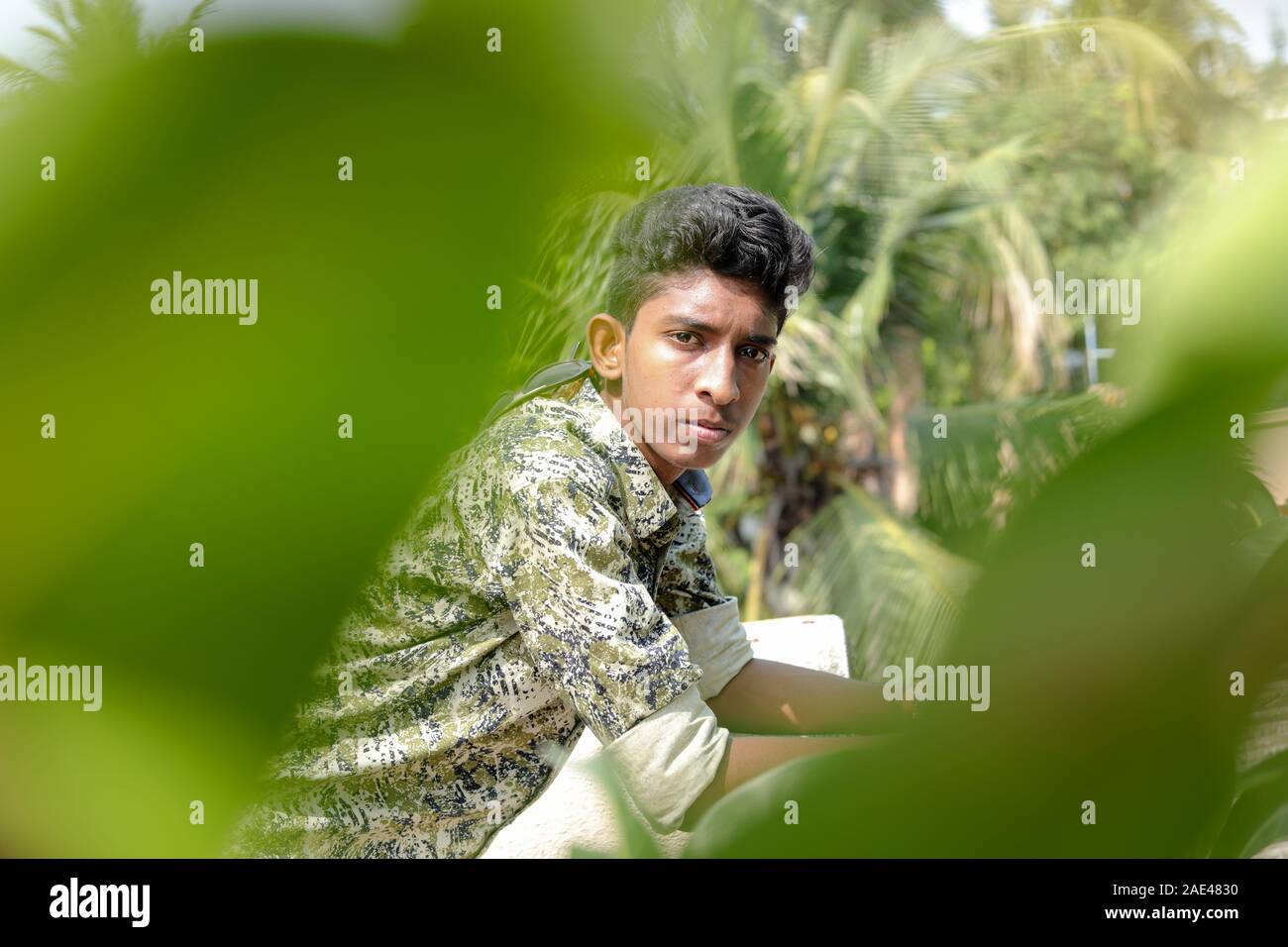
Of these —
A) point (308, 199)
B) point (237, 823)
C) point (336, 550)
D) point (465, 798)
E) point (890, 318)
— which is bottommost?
point (465, 798)

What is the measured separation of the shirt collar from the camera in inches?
44.1

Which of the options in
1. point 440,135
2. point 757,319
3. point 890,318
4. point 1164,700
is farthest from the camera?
point 890,318

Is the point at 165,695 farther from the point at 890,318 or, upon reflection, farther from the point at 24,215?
the point at 890,318

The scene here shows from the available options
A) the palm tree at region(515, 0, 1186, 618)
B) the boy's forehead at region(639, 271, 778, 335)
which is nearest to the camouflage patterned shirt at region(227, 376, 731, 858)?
the boy's forehead at region(639, 271, 778, 335)

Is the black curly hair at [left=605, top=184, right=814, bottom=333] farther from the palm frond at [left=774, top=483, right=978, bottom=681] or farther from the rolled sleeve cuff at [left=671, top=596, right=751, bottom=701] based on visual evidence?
the palm frond at [left=774, top=483, right=978, bottom=681]

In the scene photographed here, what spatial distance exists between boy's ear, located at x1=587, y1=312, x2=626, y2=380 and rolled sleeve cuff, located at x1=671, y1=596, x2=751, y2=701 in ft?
1.15

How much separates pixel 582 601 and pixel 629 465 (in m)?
0.19

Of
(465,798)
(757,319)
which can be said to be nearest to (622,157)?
(757,319)

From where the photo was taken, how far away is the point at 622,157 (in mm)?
452

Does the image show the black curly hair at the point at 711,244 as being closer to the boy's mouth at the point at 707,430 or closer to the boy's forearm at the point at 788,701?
the boy's mouth at the point at 707,430

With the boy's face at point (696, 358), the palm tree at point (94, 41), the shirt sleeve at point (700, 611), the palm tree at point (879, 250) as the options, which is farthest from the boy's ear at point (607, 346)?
the palm tree at point (879, 250)

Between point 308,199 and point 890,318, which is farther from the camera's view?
point 890,318

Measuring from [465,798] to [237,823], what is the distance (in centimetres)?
75

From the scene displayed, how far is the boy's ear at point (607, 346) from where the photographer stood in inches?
43.1
